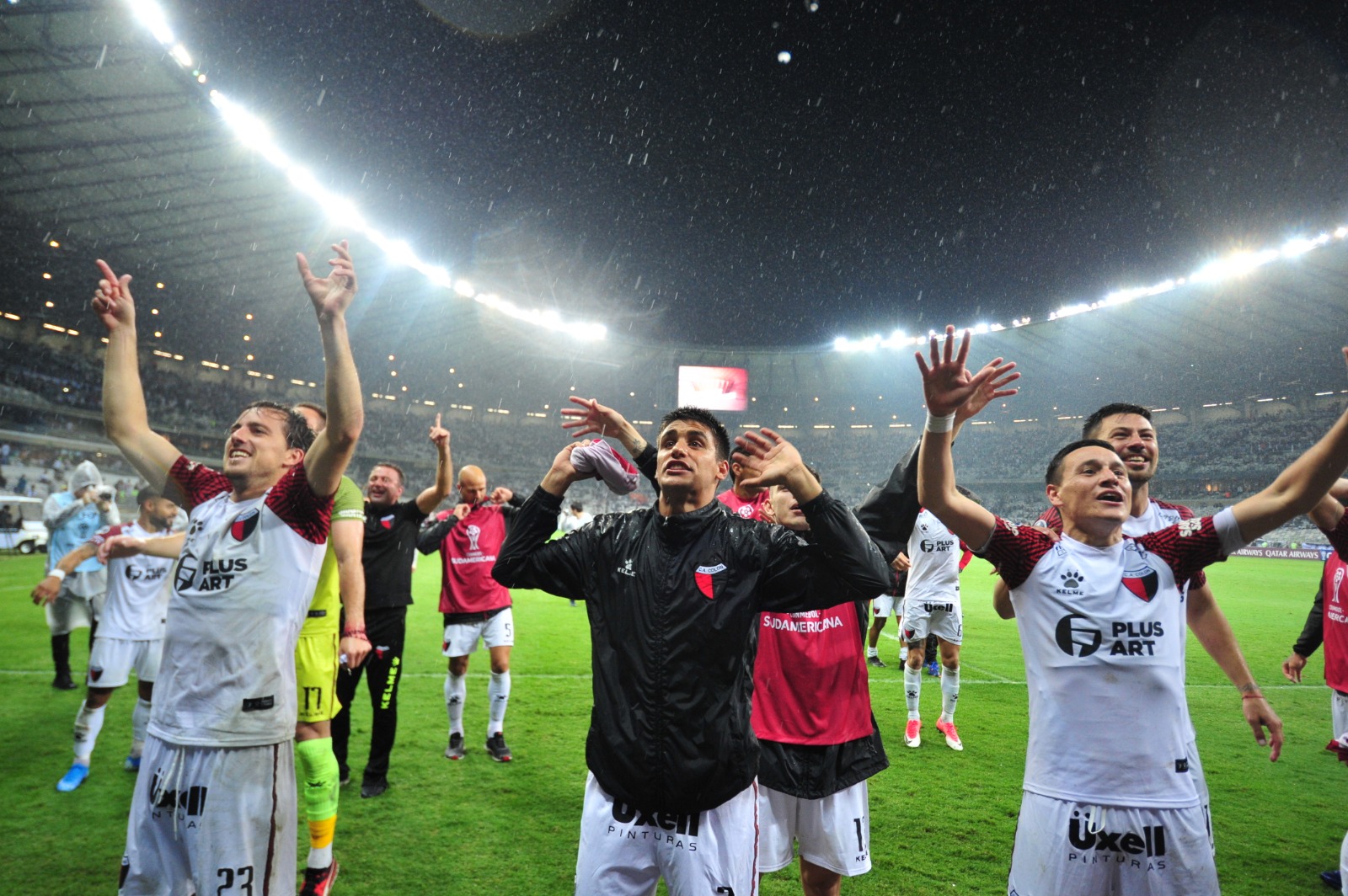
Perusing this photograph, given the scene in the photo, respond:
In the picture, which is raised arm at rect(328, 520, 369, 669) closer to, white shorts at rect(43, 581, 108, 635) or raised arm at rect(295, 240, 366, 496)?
raised arm at rect(295, 240, 366, 496)

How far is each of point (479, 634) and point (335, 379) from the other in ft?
14.7

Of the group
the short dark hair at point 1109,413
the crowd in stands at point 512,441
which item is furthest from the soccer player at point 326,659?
the crowd in stands at point 512,441

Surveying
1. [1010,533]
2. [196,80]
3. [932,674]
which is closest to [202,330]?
[196,80]

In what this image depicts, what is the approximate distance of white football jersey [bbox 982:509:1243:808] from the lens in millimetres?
2387

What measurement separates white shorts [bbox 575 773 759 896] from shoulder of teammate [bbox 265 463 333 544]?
1.71 m

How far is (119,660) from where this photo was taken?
5.31 metres

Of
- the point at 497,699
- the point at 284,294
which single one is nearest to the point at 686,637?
the point at 497,699

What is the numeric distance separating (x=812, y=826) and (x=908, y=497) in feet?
5.26

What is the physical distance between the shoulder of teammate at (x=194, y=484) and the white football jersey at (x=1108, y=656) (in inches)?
142

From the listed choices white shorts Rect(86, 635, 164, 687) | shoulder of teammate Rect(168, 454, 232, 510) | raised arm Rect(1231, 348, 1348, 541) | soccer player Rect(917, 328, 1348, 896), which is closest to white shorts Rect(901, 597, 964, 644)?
soccer player Rect(917, 328, 1348, 896)

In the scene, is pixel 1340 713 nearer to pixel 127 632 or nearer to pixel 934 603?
pixel 934 603

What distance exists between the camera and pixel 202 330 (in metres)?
37.0

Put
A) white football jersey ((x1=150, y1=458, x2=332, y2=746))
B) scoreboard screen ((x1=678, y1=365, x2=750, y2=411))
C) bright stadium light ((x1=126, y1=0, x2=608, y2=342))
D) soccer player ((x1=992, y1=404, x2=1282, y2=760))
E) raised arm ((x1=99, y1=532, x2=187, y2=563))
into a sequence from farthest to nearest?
scoreboard screen ((x1=678, y1=365, x2=750, y2=411))
bright stadium light ((x1=126, y1=0, x2=608, y2=342))
raised arm ((x1=99, y1=532, x2=187, y2=563))
soccer player ((x1=992, y1=404, x2=1282, y2=760))
white football jersey ((x1=150, y1=458, x2=332, y2=746))

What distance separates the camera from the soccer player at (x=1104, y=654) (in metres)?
2.32
